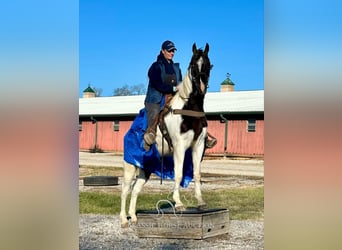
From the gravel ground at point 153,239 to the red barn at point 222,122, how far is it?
3.96 meters

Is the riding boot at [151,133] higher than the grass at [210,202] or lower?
higher

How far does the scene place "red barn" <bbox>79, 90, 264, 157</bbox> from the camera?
9031mm

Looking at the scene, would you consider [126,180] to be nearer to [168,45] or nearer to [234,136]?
[168,45]

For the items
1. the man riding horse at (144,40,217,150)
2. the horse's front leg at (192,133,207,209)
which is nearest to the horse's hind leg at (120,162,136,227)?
the man riding horse at (144,40,217,150)

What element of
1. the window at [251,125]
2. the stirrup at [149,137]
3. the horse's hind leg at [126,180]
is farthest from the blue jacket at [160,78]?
the window at [251,125]

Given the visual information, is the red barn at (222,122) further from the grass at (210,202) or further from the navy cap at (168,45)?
the navy cap at (168,45)

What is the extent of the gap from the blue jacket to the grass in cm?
127

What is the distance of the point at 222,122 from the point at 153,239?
25.8 ft

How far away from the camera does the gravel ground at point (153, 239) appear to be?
13.7ft

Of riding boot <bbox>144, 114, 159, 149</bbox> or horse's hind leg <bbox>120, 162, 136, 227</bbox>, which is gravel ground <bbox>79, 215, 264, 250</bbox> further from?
riding boot <bbox>144, 114, 159, 149</bbox>

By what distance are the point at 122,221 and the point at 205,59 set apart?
1.96 metres

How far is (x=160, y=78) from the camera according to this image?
4.19 metres
